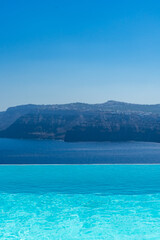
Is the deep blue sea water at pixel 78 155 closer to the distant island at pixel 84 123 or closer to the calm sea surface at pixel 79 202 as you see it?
the distant island at pixel 84 123

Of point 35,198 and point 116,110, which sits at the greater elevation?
point 116,110

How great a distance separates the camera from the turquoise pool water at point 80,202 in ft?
14.7

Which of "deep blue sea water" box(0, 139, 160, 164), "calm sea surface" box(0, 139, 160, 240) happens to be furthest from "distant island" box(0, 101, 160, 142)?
"calm sea surface" box(0, 139, 160, 240)

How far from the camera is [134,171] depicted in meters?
8.56

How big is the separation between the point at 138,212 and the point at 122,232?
0.98 metres

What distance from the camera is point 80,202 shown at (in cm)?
588

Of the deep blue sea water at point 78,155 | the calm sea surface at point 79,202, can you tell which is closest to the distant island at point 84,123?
the deep blue sea water at point 78,155

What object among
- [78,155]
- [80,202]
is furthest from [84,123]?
[80,202]

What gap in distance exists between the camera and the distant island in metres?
54.0

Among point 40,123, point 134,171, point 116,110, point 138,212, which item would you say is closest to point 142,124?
point 116,110

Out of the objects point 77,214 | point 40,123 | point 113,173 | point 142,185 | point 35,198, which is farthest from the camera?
point 40,123

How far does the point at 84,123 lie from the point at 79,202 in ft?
175

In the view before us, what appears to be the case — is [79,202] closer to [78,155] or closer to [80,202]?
[80,202]

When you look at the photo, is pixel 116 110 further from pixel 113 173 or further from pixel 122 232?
pixel 122 232
